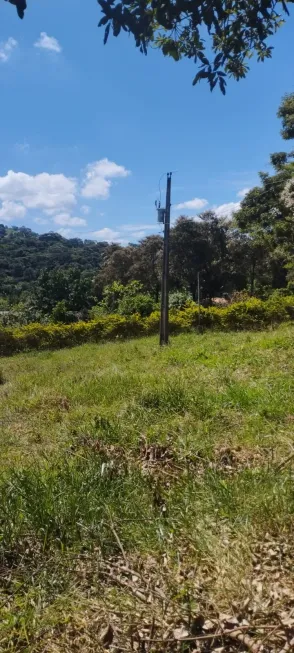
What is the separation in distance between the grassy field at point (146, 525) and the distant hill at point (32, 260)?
4129cm

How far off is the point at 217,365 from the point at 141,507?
17.3ft

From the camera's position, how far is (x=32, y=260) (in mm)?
60812

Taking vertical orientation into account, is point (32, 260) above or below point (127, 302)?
above

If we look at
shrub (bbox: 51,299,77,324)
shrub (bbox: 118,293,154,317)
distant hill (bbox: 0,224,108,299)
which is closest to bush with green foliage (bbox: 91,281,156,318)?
shrub (bbox: 118,293,154,317)

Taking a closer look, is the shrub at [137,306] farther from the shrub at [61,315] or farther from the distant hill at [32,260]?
the distant hill at [32,260]

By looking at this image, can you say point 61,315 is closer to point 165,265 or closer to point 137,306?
point 137,306

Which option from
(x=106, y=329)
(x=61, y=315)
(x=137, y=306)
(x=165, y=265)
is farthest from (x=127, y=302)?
(x=165, y=265)

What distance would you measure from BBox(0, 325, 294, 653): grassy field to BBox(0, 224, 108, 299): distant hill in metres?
41.3

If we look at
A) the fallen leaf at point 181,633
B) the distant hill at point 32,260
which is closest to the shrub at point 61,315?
the distant hill at point 32,260

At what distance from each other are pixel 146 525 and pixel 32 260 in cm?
6179

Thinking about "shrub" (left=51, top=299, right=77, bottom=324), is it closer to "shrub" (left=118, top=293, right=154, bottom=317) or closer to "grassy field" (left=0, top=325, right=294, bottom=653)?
"shrub" (left=118, top=293, right=154, bottom=317)

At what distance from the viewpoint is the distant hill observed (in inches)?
1992

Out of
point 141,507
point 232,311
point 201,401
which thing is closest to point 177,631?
point 141,507

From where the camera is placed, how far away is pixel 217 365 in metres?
Answer: 7.72
